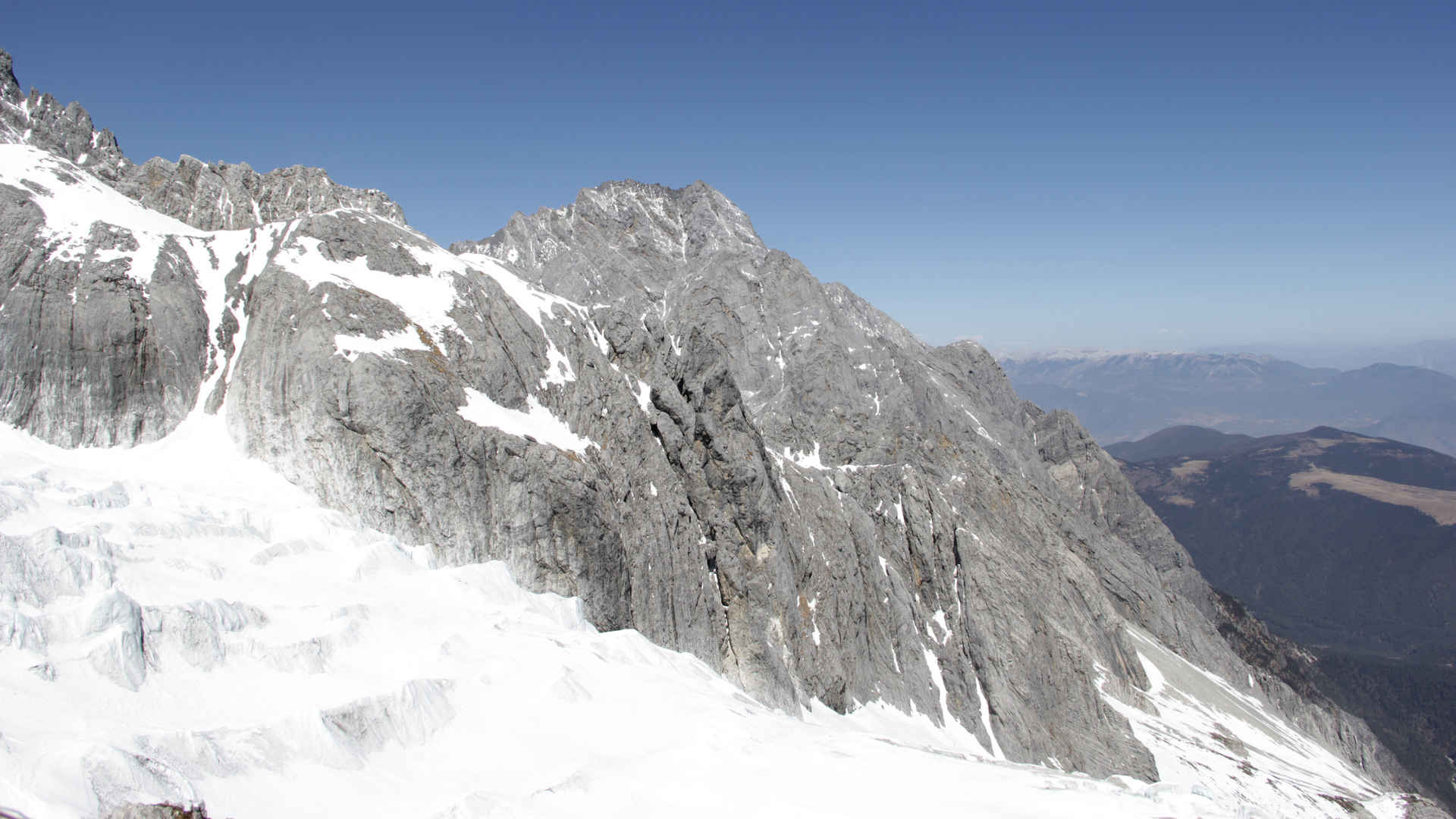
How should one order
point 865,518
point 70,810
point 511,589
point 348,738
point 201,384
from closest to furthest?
point 70,810
point 348,738
point 511,589
point 201,384
point 865,518

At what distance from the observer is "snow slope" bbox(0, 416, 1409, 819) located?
15062 mm

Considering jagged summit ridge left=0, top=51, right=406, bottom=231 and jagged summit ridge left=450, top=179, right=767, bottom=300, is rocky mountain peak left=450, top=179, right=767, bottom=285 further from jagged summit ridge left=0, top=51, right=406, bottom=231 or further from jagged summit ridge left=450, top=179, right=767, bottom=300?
jagged summit ridge left=0, top=51, right=406, bottom=231

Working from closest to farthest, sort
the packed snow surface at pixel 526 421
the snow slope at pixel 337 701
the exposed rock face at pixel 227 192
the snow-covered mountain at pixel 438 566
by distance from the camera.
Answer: the snow slope at pixel 337 701
the snow-covered mountain at pixel 438 566
the packed snow surface at pixel 526 421
the exposed rock face at pixel 227 192

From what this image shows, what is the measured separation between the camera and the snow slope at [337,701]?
15062mm

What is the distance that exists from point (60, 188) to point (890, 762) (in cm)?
5539

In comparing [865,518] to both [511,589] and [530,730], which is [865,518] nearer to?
[511,589]

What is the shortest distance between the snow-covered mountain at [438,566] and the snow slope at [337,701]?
0.11 metres

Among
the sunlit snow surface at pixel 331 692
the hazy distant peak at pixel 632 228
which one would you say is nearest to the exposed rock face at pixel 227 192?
the sunlit snow surface at pixel 331 692

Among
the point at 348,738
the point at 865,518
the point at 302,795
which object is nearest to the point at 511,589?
the point at 348,738

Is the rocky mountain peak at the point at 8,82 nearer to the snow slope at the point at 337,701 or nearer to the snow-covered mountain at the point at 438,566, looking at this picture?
the snow-covered mountain at the point at 438,566

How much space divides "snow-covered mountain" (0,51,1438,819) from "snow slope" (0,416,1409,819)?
0.11m

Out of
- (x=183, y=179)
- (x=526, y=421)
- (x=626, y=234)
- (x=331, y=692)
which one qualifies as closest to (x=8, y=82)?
(x=183, y=179)

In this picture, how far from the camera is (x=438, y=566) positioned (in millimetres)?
33312

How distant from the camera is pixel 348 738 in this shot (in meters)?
17.7
